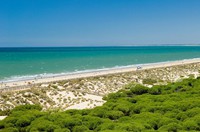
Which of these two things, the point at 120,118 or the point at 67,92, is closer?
the point at 120,118

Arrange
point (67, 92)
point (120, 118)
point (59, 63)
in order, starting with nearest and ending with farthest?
point (120, 118), point (67, 92), point (59, 63)

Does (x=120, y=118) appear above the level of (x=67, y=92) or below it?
above

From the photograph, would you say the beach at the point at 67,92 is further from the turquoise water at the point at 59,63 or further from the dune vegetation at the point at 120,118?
the turquoise water at the point at 59,63

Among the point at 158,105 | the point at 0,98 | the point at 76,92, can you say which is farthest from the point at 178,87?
the point at 0,98

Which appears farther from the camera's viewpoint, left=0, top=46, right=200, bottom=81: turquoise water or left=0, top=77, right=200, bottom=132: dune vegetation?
left=0, top=46, right=200, bottom=81: turquoise water

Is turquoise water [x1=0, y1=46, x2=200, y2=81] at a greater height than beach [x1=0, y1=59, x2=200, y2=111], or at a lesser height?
lesser

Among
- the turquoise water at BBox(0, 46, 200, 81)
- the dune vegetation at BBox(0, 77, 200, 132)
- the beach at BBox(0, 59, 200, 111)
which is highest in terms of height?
the dune vegetation at BBox(0, 77, 200, 132)

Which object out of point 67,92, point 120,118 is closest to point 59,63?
point 67,92

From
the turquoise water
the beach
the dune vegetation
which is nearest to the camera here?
the dune vegetation

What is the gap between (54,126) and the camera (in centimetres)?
1625

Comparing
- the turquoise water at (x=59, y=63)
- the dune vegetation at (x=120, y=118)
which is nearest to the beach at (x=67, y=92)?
the dune vegetation at (x=120, y=118)

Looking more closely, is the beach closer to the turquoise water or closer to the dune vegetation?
the dune vegetation

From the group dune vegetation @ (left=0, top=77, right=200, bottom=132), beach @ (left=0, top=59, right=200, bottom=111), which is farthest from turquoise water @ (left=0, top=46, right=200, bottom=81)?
dune vegetation @ (left=0, top=77, right=200, bottom=132)

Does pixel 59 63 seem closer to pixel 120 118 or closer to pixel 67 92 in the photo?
pixel 67 92
